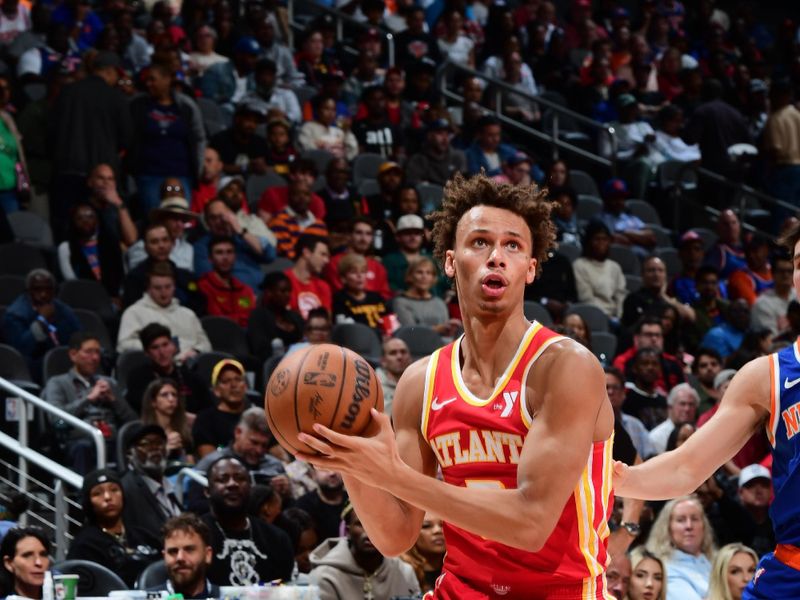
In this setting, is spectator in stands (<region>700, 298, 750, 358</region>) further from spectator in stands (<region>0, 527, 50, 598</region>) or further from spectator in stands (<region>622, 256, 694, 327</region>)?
spectator in stands (<region>0, 527, 50, 598</region>)

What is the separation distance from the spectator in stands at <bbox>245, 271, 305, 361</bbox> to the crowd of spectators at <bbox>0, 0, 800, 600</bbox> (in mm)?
28

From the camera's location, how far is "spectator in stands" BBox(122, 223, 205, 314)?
10.2 m

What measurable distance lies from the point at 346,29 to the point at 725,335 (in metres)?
6.63

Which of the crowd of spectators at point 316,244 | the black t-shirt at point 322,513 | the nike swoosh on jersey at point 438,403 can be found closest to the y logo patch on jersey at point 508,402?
the nike swoosh on jersey at point 438,403

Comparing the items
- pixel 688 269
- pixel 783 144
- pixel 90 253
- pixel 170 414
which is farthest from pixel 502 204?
pixel 783 144

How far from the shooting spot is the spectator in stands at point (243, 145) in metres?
12.5

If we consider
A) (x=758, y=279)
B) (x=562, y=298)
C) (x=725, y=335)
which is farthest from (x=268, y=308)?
(x=758, y=279)

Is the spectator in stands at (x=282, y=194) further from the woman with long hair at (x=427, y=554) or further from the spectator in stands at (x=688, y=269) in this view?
the woman with long hair at (x=427, y=554)

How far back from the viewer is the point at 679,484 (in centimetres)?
429

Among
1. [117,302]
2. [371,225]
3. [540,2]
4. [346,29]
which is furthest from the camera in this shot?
[540,2]

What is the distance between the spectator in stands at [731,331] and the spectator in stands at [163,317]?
4.82 m

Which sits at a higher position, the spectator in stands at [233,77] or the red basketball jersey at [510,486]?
the spectator in stands at [233,77]

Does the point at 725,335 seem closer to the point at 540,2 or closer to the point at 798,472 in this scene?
the point at 540,2

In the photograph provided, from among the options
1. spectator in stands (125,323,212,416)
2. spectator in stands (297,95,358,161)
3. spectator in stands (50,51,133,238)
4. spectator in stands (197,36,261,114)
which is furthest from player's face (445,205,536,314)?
spectator in stands (197,36,261,114)
